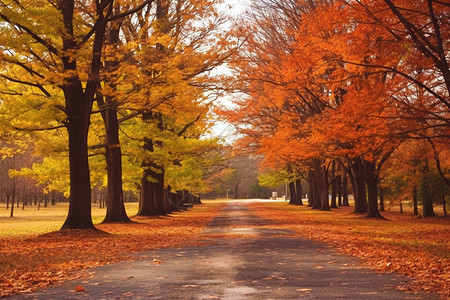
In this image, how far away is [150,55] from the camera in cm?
1995

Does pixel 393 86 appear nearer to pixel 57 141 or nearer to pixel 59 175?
pixel 57 141

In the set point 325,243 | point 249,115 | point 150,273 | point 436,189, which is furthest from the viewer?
point 249,115

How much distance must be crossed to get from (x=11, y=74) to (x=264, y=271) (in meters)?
14.1

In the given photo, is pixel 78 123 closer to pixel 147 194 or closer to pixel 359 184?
pixel 147 194

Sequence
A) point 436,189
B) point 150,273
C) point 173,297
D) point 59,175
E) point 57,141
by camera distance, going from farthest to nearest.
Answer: point 436,189
point 59,175
point 57,141
point 150,273
point 173,297

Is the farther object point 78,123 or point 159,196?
point 159,196

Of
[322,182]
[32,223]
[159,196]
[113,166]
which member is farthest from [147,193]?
[322,182]

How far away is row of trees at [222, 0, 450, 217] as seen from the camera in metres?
15.3

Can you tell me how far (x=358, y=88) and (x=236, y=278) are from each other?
17428 mm

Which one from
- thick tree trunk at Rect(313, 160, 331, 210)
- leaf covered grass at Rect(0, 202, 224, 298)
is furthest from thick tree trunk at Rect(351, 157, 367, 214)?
leaf covered grass at Rect(0, 202, 224, 298)

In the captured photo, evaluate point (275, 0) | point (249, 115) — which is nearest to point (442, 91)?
point (275, 0)

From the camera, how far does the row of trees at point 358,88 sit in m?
15.3

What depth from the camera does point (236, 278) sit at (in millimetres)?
8383

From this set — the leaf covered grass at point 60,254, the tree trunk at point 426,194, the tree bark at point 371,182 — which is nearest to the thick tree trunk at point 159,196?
the tree bark at point 371,182
